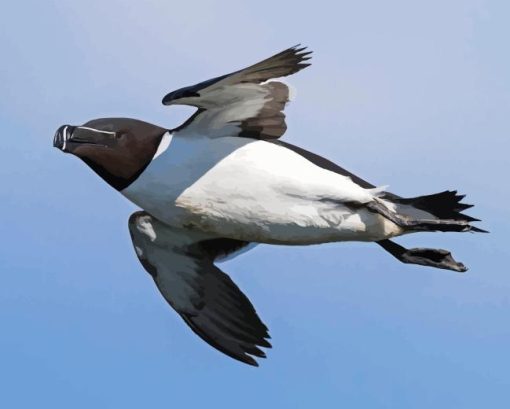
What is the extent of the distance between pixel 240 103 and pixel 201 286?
5.78 ft

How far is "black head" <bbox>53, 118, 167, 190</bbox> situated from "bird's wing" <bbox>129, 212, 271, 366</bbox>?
3.08ft

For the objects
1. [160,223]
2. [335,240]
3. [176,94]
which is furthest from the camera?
[160,223]

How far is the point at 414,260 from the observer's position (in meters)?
10.5

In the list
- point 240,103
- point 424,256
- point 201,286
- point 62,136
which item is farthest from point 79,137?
point 424,256

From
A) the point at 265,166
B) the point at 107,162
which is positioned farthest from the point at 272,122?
the point at 107,162

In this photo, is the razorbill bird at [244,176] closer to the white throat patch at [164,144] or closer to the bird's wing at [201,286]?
the white throat patch at [164,144]

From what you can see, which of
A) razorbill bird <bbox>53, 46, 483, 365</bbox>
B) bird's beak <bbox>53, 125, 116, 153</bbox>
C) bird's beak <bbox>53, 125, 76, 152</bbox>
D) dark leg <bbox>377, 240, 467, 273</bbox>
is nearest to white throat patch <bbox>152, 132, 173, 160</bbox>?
razorbill bird <bbox>53, 46, 483, 365</bbox>

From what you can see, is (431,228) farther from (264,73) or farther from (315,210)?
(264,73)

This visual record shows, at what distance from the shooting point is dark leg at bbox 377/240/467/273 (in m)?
10.4

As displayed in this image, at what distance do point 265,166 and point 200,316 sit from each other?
5.52 ft

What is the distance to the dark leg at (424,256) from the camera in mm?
10367

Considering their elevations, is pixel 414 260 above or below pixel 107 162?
below

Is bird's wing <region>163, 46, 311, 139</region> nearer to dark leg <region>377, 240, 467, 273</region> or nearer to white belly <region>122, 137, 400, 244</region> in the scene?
white belly <region>122, 137, 400, 244</region>

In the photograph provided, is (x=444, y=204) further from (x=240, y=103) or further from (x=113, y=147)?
(x=113, y=147)
